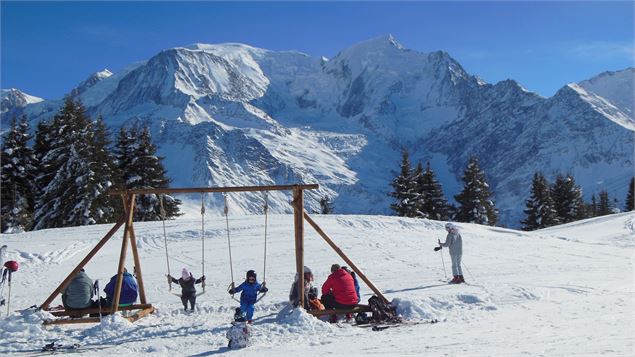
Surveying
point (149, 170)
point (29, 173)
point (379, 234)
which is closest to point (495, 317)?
point (379, 234)

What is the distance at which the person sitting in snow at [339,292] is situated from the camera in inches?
491

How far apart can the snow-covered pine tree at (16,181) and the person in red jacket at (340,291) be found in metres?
26.4

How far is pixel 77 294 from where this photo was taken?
519 inches

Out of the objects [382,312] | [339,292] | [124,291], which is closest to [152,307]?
[124,291]

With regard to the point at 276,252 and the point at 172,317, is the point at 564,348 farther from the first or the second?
the point at 276,252

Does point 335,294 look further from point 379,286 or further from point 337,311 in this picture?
point 379,286

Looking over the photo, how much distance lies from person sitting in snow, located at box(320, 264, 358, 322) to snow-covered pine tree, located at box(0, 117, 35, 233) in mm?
26400

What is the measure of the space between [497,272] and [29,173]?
30.9m

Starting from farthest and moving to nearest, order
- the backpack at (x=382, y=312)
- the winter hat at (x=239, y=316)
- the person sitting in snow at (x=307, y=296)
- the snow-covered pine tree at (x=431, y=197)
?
the snow-covered pine tree at (x=431, y=197) → the person sitting in snow at (x=307, y=296) → the backpack at (x=382, y=312) → the winter hat at (x=239, y=316)

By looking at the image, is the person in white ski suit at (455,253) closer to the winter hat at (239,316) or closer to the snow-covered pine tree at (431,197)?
the winter hat at (239,316)

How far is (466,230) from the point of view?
2750 cm

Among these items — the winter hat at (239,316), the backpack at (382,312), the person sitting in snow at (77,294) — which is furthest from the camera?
the person sitting in snow at (77,294)

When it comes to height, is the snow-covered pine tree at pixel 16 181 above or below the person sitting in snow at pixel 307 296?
above

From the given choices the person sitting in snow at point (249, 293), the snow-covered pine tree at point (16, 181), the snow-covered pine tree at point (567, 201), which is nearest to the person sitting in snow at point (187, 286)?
the person sitting in snow at point (249, 293)
